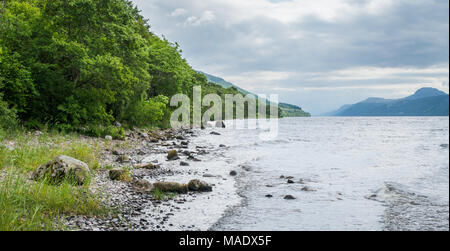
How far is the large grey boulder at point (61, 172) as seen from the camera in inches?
414

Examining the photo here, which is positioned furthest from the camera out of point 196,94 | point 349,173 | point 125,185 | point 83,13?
point 196,94

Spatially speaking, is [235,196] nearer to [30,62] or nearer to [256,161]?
[256,161]

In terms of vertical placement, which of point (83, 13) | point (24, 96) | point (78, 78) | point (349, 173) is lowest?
point (349, 173)

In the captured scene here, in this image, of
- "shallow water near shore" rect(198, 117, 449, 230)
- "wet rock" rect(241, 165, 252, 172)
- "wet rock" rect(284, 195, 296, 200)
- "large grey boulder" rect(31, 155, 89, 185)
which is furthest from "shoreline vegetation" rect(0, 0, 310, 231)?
"wet rock" rect(241, 165, 252, 172)

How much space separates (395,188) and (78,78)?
2372 centimetres

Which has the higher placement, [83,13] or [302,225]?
[83,13]

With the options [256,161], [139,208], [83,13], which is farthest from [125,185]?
[83,13]

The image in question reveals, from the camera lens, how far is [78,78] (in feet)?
81.9

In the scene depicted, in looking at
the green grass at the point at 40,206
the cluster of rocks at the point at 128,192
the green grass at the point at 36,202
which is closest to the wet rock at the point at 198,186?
the cluster of rocks at the point at 128,192

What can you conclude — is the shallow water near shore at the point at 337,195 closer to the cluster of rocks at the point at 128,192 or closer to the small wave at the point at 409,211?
the small wave at the point at 409,211
